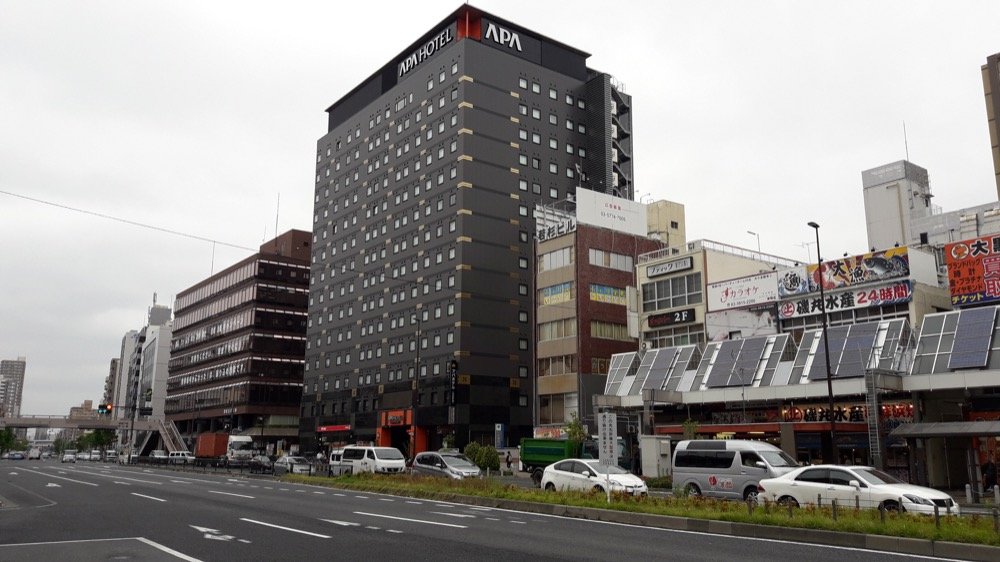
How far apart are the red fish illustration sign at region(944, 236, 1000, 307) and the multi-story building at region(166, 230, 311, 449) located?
82.5m

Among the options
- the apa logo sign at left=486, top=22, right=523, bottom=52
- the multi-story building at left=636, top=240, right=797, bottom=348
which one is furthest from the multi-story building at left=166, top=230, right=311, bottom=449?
the multi-story building at left=636, top=240, right=797, bottom=348

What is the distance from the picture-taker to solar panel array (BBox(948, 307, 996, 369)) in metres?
37.4

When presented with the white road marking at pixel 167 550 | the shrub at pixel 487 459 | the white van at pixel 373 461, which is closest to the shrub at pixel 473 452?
the shrub at pixel 487 459

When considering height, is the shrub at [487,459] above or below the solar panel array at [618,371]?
below

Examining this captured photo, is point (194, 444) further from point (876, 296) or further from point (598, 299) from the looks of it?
point (876, 296)

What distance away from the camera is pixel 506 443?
78.1 m

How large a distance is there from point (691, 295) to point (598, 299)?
1027cm

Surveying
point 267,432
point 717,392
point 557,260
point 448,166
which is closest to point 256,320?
point 267,432

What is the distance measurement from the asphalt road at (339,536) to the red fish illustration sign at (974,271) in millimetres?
34108

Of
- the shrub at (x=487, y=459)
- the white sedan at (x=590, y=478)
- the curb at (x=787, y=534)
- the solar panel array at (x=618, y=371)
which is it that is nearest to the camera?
the curb at (x=787, y=534)

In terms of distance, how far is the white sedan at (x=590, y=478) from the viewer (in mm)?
25750

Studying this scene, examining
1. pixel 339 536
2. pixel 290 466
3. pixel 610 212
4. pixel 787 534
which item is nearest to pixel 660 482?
pixel 787 534

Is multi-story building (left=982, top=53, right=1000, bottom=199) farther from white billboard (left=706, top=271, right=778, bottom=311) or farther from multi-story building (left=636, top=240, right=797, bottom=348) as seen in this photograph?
white billboard (left=706, top=271, right=778, bottom=311)

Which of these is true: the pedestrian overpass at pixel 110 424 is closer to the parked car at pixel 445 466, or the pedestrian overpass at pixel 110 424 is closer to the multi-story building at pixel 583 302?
the multi-story building at pixel 583 302
